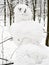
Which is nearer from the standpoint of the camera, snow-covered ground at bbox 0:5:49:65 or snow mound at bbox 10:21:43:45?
snow-covered ground at bbox 0:5:49:65

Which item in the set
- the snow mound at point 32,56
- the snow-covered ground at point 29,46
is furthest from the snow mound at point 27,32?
the snow mound at point 32,56

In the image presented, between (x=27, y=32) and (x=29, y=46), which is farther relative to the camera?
(x=27, y=32)

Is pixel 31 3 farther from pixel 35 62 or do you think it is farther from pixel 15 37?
pixel 35 62

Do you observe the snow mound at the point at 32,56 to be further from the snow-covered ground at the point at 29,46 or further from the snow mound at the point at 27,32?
the snow mound at the point at 27,32

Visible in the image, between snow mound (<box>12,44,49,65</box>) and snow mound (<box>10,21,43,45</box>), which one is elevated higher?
snow mound (<box>10,21,43,45</box>)

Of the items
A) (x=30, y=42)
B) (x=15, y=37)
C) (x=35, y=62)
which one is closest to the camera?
(x=35, y=62)

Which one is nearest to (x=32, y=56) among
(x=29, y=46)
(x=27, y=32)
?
(x=29, y=46)

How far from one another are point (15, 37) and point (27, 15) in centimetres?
95

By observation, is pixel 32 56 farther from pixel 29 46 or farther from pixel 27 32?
pixel 27 32

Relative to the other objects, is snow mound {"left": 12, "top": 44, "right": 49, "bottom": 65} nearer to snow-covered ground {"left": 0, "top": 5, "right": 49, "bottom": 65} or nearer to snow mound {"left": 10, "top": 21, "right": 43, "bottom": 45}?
snow-covered ground {"left": 0, "top": 5, "right": 49, "bottom": 65}

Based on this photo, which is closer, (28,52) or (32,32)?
(28,52)

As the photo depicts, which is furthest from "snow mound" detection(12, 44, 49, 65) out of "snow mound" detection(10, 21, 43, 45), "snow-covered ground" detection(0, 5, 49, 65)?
"snow mound" detection(10, 21, 43, 45)

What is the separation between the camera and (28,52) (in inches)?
41.5

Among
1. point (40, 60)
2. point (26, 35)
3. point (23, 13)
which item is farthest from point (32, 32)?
point (23, 13)
